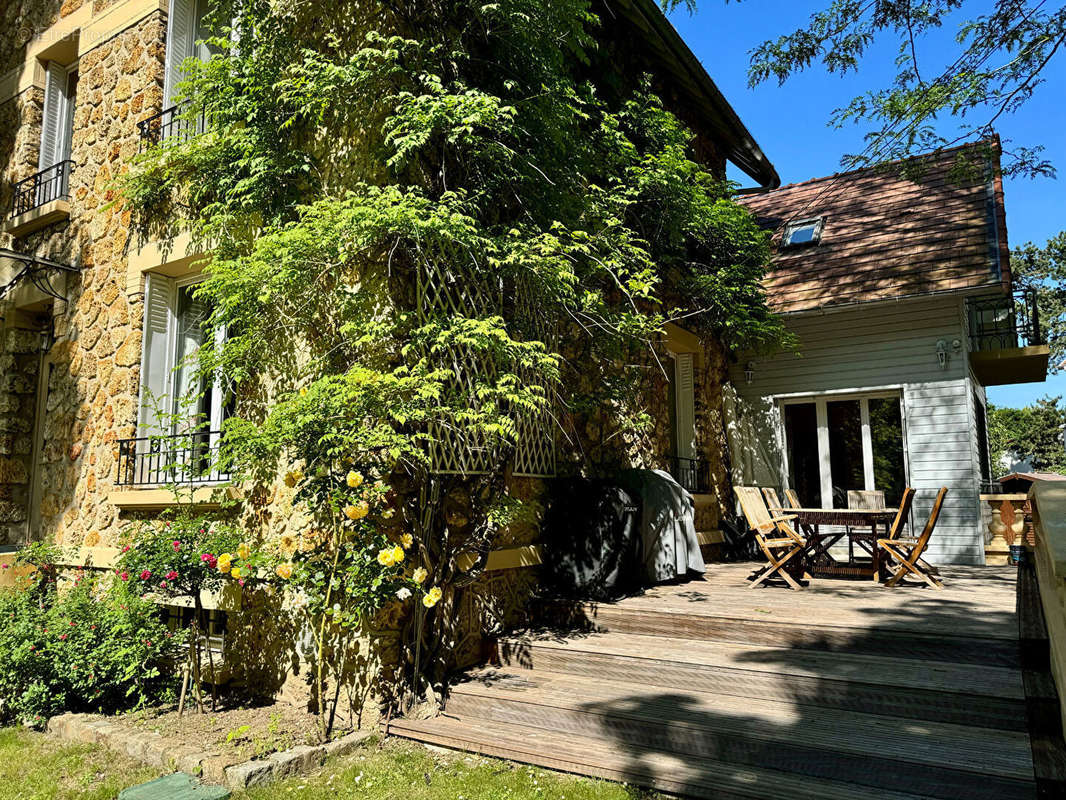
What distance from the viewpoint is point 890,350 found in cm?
959

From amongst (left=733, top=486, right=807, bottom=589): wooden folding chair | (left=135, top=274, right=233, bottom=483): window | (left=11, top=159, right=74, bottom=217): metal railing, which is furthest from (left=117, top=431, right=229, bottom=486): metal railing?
(left=733, top=486, right=807, bottom=589): wooden folding chair

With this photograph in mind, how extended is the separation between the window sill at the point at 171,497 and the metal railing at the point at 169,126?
113 inches

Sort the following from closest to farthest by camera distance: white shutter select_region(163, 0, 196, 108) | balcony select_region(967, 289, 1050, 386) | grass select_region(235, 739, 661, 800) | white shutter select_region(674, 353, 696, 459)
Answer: grass select_region(235, 739, 661, 800) → white shutter select_region(163, 0, 196, 108) → white shutter select_region(674, 353, 696, 459) → balcony select_region(967, 289, 1050, 386)

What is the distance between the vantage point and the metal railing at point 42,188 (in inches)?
298

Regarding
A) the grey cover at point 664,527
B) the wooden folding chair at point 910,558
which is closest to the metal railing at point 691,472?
the grey cover at point 664,527

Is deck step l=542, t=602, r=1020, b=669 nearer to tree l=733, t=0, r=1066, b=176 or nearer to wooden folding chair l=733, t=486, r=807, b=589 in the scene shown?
wooden folding chair l=733, t=486, r=807, b=589

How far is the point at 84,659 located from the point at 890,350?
9.33 m

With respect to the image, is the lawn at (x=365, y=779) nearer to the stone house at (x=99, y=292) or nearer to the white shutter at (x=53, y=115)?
the stone house at (x=99, y=292)

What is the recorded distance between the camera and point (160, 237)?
6188 mm

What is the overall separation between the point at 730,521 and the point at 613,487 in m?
4.12

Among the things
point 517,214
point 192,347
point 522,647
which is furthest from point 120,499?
point 517,214

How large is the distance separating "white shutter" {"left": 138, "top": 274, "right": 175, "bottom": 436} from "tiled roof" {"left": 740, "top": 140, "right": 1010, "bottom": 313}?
23.7ft

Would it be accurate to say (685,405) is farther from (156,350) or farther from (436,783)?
(436,783)

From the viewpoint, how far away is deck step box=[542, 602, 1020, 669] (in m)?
4.16
